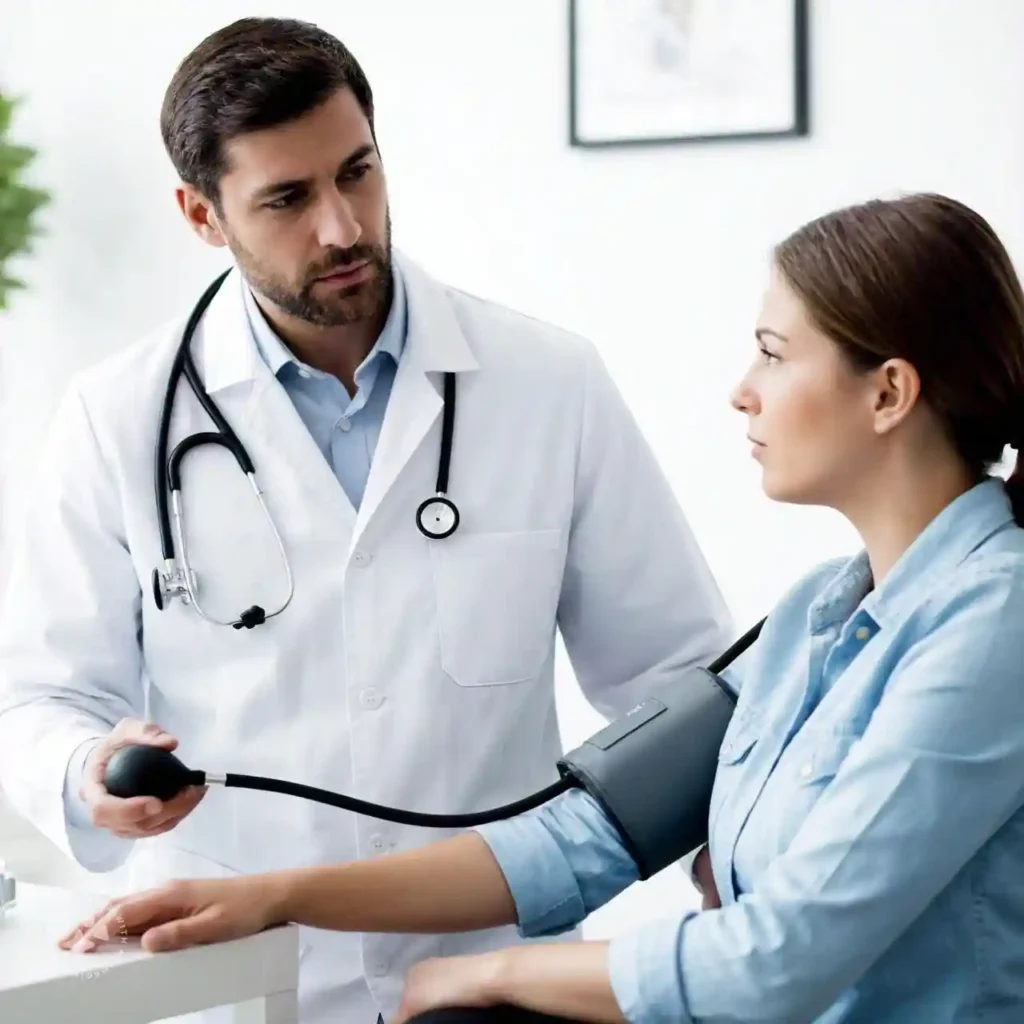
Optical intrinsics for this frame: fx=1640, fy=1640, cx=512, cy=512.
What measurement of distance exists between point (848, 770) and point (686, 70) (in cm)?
172

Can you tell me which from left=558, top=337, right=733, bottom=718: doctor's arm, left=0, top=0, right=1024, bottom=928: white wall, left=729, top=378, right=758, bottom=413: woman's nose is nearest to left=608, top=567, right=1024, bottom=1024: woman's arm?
left=729, top=378, right=758, bottom=413: woman's nose

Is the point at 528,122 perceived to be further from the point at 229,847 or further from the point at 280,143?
the point at 229,847

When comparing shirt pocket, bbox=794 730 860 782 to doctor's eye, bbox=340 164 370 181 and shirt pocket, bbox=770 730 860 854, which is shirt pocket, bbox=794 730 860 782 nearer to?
shirt pocket, bbox=770 730 860 854

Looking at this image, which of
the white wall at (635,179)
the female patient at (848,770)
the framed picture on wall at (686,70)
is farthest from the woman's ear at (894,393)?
the framed picture on wall at (686,70)

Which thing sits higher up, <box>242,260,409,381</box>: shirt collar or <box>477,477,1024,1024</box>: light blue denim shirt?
<box>242,260,409,381</box>: shirt collar

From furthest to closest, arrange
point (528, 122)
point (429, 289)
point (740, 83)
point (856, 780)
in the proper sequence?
point (528, 122) < point (740, 83) < point (429, 289) < point (856, 780)

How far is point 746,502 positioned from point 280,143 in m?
1.20

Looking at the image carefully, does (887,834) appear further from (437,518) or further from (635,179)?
(635,179)

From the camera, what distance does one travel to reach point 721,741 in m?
1.34

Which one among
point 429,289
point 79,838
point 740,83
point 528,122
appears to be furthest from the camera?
point 528,122

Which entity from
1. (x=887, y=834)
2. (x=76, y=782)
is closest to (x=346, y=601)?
(x=76, y=782)

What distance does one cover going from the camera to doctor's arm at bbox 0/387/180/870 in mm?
1546

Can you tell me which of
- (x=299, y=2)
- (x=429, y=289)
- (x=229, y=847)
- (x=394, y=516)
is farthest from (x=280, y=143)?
(x=299, y=2)

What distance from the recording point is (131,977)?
1.14 meters
